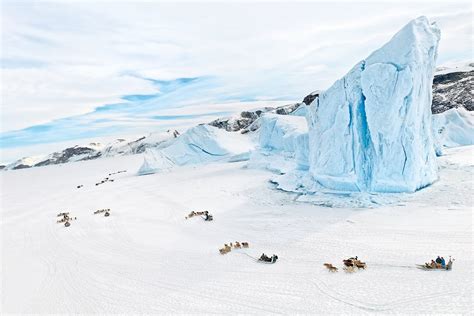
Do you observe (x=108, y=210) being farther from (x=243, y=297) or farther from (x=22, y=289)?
(x=243, y=297)

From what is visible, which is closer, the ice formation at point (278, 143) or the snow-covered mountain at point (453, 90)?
the ice formation at point (278, 143)

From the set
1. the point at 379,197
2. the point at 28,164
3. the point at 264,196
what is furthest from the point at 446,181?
the point at 28,164

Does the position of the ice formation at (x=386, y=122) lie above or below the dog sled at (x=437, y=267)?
above

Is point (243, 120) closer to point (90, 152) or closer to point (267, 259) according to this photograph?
point (90, 152)

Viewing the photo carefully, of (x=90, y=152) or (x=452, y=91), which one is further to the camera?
(x=90, y=152)

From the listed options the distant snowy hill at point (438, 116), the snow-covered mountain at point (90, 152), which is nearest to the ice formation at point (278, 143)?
the distant snowy hill at point (438, 116)

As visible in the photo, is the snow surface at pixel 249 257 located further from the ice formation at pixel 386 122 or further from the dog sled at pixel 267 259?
the ice formation at pixel 386 122

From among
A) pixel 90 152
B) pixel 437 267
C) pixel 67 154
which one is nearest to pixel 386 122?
pixel 437 267
